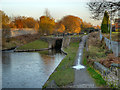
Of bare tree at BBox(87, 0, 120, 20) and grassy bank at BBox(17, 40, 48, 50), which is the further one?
grassy bank at BBox(17, 40, 48, 50)

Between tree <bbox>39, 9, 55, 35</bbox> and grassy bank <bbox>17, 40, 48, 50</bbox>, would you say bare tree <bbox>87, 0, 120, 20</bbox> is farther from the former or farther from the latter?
tree <bbox>39, 9, 55, 35</bbox>

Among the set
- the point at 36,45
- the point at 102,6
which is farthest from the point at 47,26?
the point at 102,6

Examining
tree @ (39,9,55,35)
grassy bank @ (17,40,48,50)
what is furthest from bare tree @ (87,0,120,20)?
tree @ (39,9,55,35)

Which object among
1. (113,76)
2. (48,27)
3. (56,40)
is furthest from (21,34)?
(113,76)

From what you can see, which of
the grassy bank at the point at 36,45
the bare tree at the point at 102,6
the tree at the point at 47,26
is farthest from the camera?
the tree at the point at 47,26

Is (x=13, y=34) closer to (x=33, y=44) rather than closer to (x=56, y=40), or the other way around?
(x=33, y=44)

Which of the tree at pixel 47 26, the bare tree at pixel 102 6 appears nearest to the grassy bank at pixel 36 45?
the tree at pixel 47 26

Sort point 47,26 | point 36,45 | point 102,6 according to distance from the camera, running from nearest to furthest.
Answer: point 102,6 < point 36,45 < point 47,26

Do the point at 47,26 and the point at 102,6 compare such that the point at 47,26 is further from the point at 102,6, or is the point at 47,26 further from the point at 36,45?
the point at 102,6

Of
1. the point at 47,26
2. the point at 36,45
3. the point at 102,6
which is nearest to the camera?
the point at 102,6

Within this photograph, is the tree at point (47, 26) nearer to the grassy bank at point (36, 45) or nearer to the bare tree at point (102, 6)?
the grassy bank at point (36, 45)

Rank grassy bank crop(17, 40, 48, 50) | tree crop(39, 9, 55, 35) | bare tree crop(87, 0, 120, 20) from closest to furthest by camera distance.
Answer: bare tree crop(87, 0, 120, 20) < grassy bank crop(17, 40, 48, 50) < tree crop(39, 9, 55, 35)

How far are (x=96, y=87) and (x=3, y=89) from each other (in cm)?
813

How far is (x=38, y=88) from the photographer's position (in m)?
13.9
